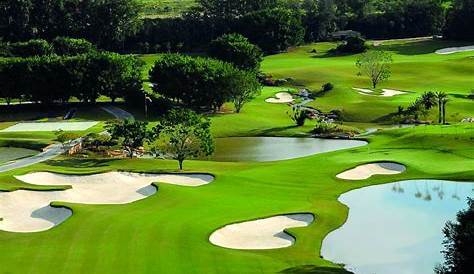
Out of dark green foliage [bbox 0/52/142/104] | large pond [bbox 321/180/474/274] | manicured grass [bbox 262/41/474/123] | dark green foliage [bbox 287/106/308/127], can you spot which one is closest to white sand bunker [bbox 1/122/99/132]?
dark green foliage [bbox 0/52/142/104]

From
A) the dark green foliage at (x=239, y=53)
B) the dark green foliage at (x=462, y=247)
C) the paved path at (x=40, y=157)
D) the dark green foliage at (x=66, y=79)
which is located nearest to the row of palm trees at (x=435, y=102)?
the dark green foliage at (x=66, y=79)

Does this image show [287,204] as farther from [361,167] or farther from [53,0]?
[53,0]

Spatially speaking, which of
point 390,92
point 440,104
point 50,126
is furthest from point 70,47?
point 440,104

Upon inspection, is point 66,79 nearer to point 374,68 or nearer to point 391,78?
point 374,68

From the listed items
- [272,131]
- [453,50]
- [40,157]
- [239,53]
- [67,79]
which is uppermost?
[239,53]

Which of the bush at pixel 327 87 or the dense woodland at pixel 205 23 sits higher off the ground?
the dense woodland at pixel 205 23

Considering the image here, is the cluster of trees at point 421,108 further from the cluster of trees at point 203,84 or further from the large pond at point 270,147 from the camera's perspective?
the cluster of trees at point 203,84
